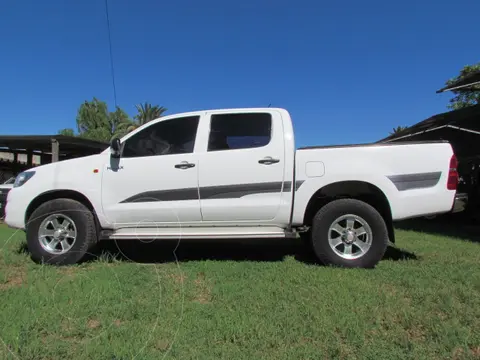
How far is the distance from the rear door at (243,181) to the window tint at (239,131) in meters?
0.05

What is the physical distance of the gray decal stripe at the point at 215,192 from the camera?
466 cm

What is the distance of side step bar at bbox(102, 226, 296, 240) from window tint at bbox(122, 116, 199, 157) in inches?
39.1

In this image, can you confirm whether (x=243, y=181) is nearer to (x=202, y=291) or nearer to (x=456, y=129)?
(x=202, y=291)

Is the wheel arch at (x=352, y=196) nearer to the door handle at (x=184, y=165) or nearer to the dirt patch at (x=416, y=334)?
the door handle at (x=184, y=165)

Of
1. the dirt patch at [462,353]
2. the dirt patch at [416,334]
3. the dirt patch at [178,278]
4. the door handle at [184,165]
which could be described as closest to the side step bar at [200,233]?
the dirt patch at [178,278]

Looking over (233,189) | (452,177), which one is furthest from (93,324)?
(452,177)

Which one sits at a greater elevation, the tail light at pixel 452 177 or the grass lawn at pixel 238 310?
the tail light at pixel 452 177

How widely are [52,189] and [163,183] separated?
1502mm

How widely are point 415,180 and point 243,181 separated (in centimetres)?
210

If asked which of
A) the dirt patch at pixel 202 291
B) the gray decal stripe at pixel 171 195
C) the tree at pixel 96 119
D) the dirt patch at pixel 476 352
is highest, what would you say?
the tree at pixel 96 119

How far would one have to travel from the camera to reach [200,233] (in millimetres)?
4707

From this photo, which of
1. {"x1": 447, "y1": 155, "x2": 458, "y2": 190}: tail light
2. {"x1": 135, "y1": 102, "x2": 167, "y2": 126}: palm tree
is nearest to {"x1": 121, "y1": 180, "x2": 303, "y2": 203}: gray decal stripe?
{"x1": 447, "y1": 155, "x2": 458, "y2": 190}: tail light

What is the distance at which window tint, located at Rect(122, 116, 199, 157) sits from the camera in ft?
16.2

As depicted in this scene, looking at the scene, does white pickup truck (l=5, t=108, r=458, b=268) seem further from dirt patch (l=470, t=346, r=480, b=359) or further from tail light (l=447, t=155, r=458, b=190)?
dirt patch (l=470, t=346, r=480, b=359)
